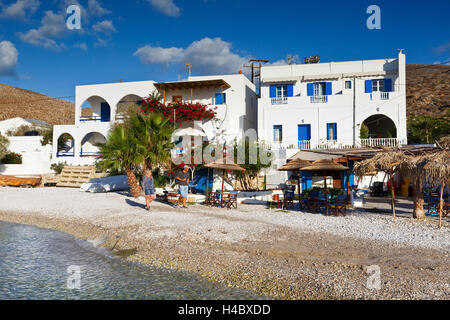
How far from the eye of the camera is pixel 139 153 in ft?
56.9

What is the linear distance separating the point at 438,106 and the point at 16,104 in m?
85.3

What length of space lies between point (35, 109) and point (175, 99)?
6003 centimetres

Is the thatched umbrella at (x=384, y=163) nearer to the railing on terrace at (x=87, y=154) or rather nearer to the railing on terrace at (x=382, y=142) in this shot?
the railing on terrace at (x=382, y=142)

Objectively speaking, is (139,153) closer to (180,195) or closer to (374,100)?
(180,195)

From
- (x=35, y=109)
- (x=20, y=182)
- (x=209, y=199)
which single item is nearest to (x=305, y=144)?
(x=209, y=199)

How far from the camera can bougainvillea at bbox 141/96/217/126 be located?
24969mm

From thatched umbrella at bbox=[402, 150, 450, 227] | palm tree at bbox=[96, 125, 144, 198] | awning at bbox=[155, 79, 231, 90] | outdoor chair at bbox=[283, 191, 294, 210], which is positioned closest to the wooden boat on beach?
palm tree at bbox=[96, 125, 144, 198]

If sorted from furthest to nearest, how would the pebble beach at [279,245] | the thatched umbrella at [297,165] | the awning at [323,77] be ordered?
the awning at [323,77] → the thatched umbrella at [297,165] → the pebble beach at [279,245]

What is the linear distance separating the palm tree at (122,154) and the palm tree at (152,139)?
33 centimetres

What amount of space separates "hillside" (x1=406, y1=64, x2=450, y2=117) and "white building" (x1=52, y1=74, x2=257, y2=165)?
3538 cm

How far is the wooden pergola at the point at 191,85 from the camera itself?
25375 mm

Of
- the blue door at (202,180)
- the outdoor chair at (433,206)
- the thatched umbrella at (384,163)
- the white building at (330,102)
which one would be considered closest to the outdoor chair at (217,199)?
the blue door at (202,180)
